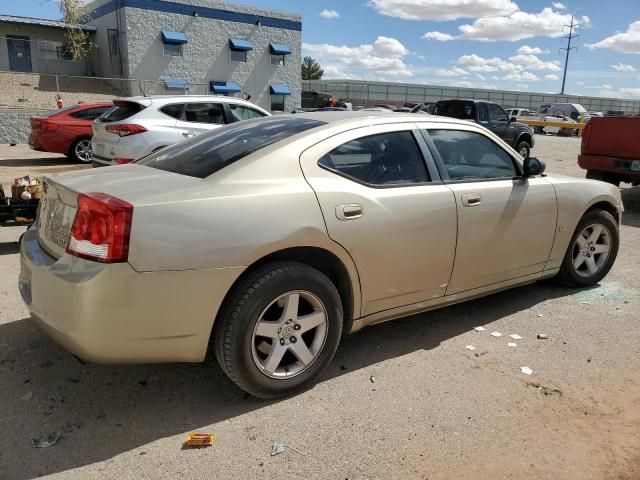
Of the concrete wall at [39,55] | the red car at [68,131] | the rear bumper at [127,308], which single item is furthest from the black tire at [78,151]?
the concrete wall at [39,55]

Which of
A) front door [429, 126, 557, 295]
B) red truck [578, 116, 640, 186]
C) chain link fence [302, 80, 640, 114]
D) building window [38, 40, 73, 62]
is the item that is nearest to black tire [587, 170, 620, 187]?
red truck [578, 116, 640, 186]

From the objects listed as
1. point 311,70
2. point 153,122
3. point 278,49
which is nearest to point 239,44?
point 278,49

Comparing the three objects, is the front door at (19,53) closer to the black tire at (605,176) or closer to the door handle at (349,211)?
the black tire at (605,176)

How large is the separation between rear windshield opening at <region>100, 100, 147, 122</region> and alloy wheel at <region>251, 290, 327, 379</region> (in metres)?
7.51

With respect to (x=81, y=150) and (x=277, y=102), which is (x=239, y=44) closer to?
(x=277, y=102)

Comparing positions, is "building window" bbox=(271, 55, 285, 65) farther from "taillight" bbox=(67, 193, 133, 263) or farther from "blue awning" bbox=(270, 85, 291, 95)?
"taillight" bbox=(67, 193, 133, 263)

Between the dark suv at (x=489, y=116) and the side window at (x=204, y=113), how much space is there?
801 centimetres

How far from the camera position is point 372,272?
3.30m

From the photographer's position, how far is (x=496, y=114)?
16172 mm

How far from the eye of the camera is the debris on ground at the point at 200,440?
2.71 meters

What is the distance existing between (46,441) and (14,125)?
1965 cm

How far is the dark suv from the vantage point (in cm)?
1567

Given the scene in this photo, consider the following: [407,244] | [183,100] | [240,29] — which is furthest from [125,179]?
[240,29]

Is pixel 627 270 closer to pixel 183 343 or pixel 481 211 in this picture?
pixel 481 211
